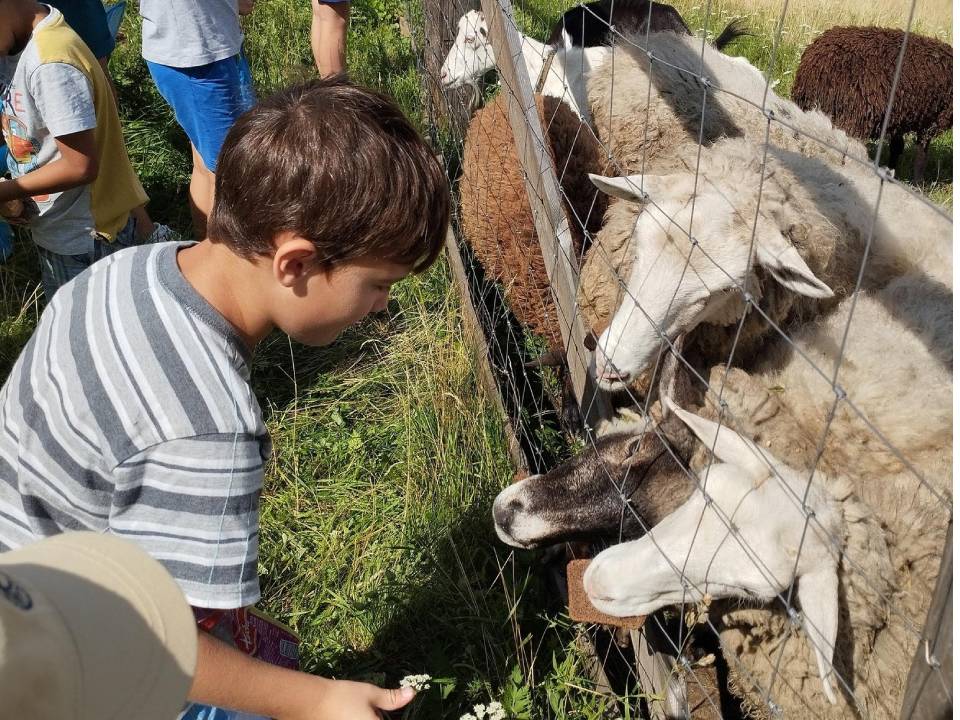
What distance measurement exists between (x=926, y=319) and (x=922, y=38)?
4.89 metres

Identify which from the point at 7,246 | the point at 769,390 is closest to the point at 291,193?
the point at 769,390

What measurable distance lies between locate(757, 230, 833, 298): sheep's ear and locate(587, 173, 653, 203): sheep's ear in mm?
416

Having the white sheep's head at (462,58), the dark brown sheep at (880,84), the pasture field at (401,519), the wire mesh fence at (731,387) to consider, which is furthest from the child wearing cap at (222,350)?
the dark brown sheep at (880,84)

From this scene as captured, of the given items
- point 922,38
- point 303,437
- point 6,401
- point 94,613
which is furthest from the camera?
point 922,38

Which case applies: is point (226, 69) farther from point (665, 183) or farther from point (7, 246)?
point (665, 183)

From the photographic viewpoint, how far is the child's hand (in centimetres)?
150

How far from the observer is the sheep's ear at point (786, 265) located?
8.87 ft

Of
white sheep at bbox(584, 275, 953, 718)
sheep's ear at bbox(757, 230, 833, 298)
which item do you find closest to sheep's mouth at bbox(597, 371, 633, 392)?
white sheep at bbox(584, 275, 953, 718)

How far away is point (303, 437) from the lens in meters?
3.49

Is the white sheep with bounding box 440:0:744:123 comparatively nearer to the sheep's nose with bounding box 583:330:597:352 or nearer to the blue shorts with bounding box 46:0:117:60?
the blue shorts with bounding box 46:0:117:60

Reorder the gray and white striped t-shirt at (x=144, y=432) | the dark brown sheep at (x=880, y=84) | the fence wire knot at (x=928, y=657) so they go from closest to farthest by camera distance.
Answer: the fence wire knot at (x=928, y=657)
the gray and white striped t-shirt at (x=144, y=432)
the dark brown sheep at (x=880, y=84)

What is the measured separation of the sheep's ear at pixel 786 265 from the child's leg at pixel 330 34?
2296 mm

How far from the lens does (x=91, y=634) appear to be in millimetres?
885

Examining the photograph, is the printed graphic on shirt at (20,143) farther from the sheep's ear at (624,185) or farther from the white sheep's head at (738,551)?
the white sheep's head at (738,551)
